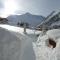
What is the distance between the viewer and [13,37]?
0.50m

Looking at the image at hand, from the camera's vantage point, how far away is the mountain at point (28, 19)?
102 inches

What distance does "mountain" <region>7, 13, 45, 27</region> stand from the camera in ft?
8.51

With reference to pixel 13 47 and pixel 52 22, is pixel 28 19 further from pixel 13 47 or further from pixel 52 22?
pixel 13 47

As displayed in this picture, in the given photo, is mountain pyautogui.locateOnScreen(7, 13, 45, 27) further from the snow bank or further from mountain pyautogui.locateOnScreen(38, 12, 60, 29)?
the snow bank

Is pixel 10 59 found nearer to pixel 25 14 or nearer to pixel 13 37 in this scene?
pixel 13 37

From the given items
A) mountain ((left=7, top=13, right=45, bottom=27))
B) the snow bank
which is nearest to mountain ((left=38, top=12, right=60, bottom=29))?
mountain ((left=7, top=13, right=45, bottom=27))

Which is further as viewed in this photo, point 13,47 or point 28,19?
point 28,19

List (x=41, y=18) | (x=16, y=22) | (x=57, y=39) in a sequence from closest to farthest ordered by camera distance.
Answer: (x=57, y=39), (x=16, y=22), (x=41, y=18)

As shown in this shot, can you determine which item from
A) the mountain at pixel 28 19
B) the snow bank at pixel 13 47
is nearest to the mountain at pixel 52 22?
the mountain at pixel 28 19

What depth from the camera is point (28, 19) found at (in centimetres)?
275

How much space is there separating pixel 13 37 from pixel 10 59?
8 cm

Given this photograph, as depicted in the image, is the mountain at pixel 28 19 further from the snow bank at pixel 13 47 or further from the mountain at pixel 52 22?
the snow bank at pixel 13 47

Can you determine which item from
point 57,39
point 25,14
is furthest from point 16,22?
point 57,39

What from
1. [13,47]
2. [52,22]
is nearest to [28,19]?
[52,22]
